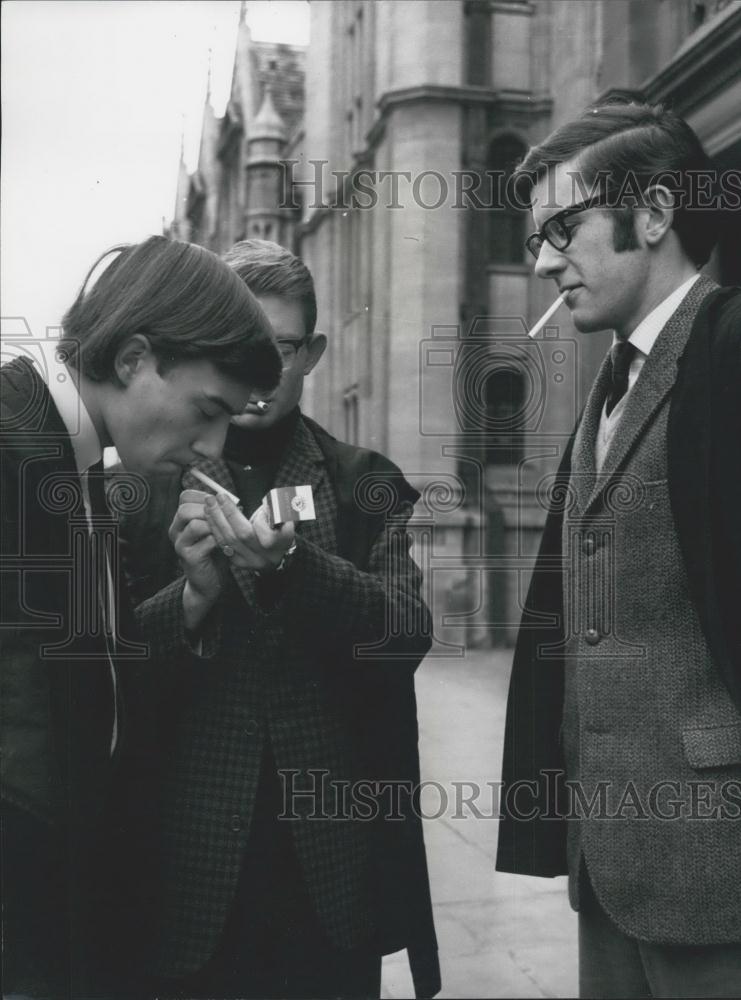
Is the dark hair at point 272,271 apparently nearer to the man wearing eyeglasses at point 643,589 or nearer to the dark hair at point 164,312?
the dark hair at point 164,312

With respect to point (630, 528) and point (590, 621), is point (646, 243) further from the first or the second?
point (590, 621)

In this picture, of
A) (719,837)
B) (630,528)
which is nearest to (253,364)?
(630,528)

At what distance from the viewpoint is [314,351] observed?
6.91 ft

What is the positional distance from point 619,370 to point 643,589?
40 centimetres

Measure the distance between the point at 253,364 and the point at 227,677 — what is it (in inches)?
20.4

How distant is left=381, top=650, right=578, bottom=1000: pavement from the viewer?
271 centimetres

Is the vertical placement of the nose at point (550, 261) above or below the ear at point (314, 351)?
above

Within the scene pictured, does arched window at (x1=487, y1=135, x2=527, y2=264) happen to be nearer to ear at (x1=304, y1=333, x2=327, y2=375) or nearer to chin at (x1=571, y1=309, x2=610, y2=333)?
ear at (x1=304, y1=333, x2=327, y2=375)

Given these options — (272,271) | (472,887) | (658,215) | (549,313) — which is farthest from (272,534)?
(472,887)

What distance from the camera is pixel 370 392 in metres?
2.57

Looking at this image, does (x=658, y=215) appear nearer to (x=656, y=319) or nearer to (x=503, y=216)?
(x=656, y=319)

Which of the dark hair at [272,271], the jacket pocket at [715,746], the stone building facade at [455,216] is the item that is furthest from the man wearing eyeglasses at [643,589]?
the stone building facade at [455,216]

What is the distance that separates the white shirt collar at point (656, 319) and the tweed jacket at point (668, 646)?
0.03 metres

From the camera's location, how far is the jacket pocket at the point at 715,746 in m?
1.66
